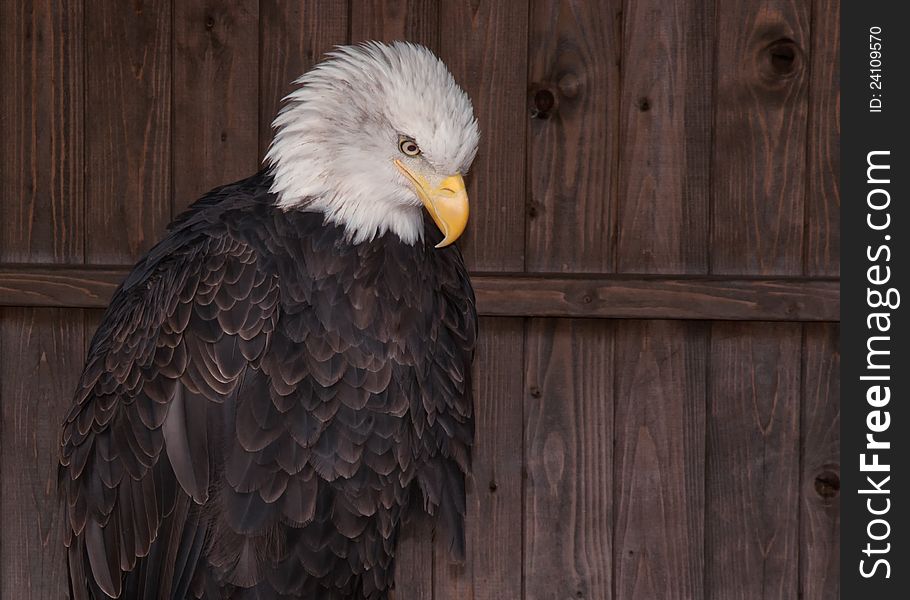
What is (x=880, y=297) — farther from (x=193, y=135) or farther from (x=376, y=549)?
(x=193, y=135)

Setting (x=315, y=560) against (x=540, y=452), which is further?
(x=540, y=452)

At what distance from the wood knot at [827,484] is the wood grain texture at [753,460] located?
6cm

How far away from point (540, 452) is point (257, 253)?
1.03 meters

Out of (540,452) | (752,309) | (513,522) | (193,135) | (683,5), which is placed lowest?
(513,522)

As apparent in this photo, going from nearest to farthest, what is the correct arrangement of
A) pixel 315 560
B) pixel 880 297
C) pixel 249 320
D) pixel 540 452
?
1. pixel 249 320
2. pixel 315 560
3. pixel 880 297
4. pixel 540 452

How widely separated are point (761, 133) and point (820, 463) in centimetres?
86

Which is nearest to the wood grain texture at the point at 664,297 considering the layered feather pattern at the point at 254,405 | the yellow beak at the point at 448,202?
the layered feather pattern at the point at 254,405

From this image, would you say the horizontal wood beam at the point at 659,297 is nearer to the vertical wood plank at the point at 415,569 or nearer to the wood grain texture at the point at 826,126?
the wood grain texture at the point at 826,126

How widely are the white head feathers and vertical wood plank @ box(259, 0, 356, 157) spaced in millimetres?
553

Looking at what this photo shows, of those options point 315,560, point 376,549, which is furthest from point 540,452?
point 315,560

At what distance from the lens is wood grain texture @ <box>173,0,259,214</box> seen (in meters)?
2.58

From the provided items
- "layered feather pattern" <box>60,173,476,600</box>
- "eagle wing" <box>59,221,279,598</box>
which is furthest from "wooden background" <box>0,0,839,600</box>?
"eagle wing" <box>59,221,279,598</box>

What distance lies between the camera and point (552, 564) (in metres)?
2.62

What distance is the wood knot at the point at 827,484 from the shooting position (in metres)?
2.55
